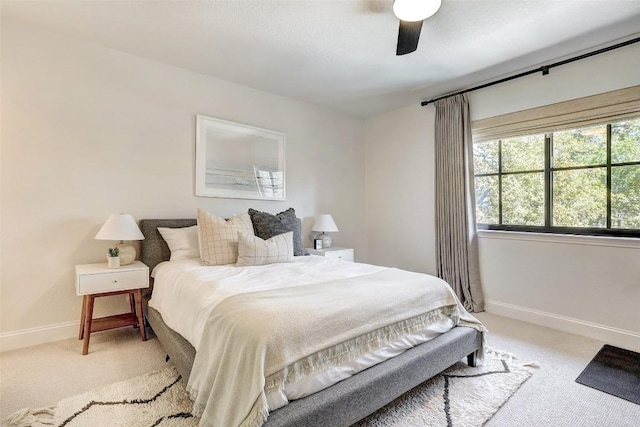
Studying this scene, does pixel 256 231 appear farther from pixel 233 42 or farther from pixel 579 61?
pixel 579 61

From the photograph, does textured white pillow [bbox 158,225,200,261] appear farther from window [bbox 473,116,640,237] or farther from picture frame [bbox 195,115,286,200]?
window [bbox 473,116,640,237]

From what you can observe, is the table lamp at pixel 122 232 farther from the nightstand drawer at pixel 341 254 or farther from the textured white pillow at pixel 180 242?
the nightstand drawer at pixel 341 254

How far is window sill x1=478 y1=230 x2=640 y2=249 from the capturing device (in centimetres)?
255

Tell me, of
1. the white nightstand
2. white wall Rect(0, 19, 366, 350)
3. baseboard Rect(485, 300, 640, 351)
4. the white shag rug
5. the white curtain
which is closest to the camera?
the white shag rug

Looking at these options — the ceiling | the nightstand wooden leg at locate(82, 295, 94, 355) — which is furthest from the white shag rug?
the ceiling

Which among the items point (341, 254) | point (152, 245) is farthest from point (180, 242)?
point (341, 254)

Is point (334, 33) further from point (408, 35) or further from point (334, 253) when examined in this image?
point (334, 253)

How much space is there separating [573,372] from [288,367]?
82.5 inches

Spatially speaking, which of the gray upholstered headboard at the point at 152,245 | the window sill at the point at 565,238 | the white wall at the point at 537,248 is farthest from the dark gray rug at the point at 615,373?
the gray upholstered headboard at the point at 152,245

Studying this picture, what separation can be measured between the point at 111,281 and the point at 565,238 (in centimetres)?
399

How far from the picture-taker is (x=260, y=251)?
2559 millimetres

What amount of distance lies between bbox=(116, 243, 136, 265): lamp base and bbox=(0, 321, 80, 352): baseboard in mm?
689

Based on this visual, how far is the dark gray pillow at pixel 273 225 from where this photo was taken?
305 centimetres

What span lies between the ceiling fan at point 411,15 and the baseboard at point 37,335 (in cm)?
346
